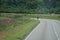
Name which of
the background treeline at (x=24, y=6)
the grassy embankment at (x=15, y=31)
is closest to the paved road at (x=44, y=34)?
the grassy embankment at (x=15, y=31)

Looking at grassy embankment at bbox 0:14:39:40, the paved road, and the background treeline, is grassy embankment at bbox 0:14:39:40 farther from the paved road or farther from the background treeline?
the background treeline

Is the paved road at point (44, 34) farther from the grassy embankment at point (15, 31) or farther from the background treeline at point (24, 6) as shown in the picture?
the background treeline at point (24, 6)

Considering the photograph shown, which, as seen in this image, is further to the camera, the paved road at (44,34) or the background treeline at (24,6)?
the background treeline at (24,6)

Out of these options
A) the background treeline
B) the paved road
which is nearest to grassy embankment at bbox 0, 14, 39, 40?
the paved road

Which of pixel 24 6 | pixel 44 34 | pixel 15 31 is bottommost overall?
pixel 24 6

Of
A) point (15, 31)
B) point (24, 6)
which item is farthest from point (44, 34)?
point (24, 6)

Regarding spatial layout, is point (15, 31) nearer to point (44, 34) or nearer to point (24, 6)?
point (44, 34)

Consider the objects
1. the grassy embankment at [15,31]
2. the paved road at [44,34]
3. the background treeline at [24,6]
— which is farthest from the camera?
the background treeline at [24,6]

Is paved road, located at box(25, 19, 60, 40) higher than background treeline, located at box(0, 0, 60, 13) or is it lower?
higher

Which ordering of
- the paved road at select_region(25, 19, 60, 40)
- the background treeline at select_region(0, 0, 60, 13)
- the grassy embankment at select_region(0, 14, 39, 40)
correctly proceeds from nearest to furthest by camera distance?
1. the grassy embankment at select_region(0, 14, 39, 40)
2. the paved road at select_region(25, 19, 60, 40)
3. the background treeline at select_region(0, 0, 60, 13)

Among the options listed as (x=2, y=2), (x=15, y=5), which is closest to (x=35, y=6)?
(x=15, y=5)

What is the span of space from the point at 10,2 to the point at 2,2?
508cm

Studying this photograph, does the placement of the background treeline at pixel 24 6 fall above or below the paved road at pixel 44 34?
below

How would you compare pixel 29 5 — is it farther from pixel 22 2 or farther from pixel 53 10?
pixel 53 10
